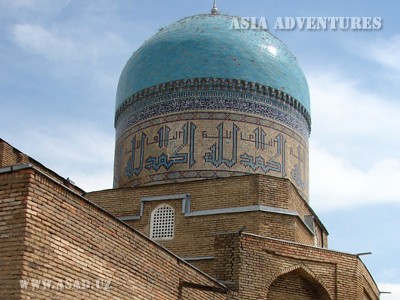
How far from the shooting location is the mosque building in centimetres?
629

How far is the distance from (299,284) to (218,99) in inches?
165

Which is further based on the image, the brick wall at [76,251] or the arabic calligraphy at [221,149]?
the arabic calligraphy at [221,149]

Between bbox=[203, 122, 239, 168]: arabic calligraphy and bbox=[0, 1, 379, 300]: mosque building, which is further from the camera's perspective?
bbox=[203, 122, 239, 168]: arabic calligraphy

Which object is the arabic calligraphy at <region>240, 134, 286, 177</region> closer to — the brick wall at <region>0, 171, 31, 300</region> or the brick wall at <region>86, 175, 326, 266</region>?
the brick wall at <region>86, 175, 326, 266</region>

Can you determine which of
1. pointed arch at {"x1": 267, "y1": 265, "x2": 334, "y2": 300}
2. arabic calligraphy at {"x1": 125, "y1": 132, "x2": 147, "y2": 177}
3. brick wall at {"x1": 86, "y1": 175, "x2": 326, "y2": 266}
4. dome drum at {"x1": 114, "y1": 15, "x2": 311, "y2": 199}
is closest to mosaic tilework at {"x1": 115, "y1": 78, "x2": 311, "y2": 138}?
dome drum at {"x1": 114, "y1": 15, "x2": 311, "y2": 199}

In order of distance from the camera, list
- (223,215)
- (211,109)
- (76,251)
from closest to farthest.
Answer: (76,251), (223,215), (211,109)

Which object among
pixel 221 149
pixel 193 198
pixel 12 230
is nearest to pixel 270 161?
pixel 221 149

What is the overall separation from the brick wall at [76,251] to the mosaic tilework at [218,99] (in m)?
5.80

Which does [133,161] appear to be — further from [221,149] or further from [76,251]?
[76,251]

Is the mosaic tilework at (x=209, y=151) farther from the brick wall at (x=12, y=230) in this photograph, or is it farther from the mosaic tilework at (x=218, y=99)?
the brick wall at (x=12, y=230)

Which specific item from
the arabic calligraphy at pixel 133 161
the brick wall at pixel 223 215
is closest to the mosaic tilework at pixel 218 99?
the arabic calligraphy at pixel 133 161

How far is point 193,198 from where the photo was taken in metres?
12.2

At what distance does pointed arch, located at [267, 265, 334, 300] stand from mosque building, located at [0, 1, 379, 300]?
0.07 feet

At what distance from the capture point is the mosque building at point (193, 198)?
20.6ft
